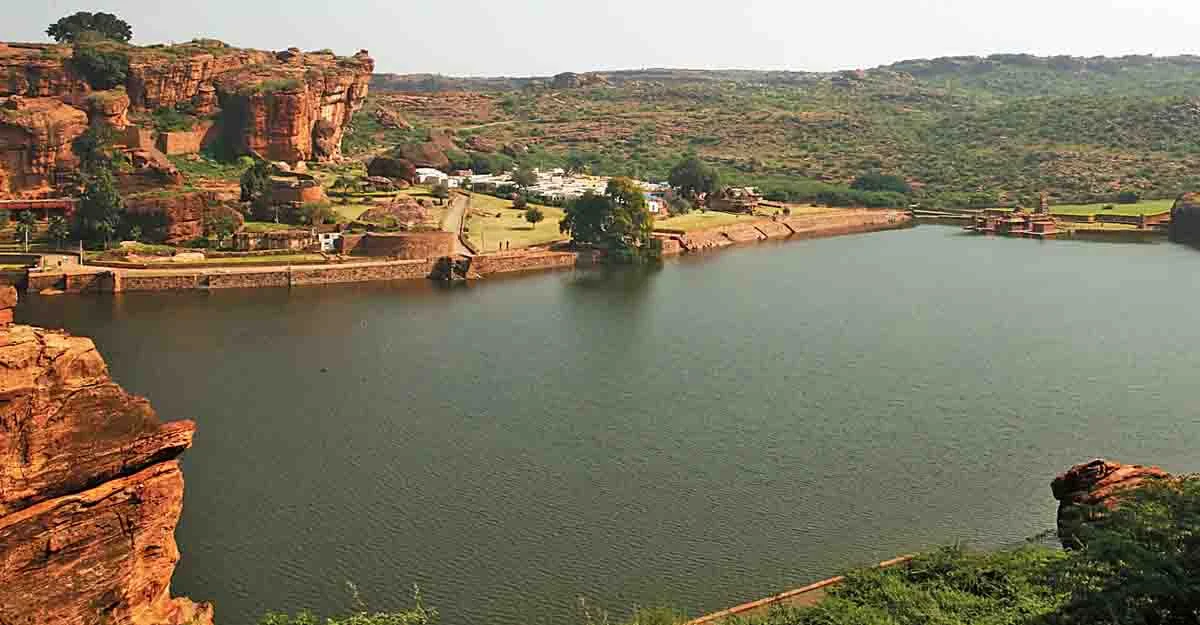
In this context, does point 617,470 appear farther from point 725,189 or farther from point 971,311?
point 725,189

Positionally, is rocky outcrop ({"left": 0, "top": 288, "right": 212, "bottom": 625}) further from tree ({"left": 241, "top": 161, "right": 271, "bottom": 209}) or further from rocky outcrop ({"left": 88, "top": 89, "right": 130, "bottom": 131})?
rocky outcrop ({"left": 88, "top": 89, "right": 130, "bottom": 131})

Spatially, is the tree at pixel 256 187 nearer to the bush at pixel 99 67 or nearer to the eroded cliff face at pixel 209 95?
the eroded cliff face at pixel 209 95

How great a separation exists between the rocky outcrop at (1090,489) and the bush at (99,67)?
185 ft

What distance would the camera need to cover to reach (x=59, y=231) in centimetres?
5041

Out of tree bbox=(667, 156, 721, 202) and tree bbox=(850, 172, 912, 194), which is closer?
tree bbox=(667, 156, 721, 202)

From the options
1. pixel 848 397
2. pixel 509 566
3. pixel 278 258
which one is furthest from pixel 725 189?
pixel 509 566

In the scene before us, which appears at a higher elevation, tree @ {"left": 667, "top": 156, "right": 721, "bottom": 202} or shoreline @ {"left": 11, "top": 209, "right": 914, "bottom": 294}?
tree @ {"left": 667, "top": 156, "right": 721, "bottom": 202}

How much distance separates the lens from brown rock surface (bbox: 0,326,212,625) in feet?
42.9

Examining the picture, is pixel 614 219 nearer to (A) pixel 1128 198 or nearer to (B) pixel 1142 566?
(A) pixel 1128 198

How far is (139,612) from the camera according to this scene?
1460 cm

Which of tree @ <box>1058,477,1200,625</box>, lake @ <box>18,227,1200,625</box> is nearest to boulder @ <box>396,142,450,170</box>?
lake @ <box>18,227,1200,625</box>

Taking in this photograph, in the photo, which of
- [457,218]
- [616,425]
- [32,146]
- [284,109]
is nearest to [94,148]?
[32,146]

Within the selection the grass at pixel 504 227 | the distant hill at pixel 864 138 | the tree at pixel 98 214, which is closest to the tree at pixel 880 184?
the distant hill at pixel 864 138

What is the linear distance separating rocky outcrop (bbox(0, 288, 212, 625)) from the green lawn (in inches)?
2966
